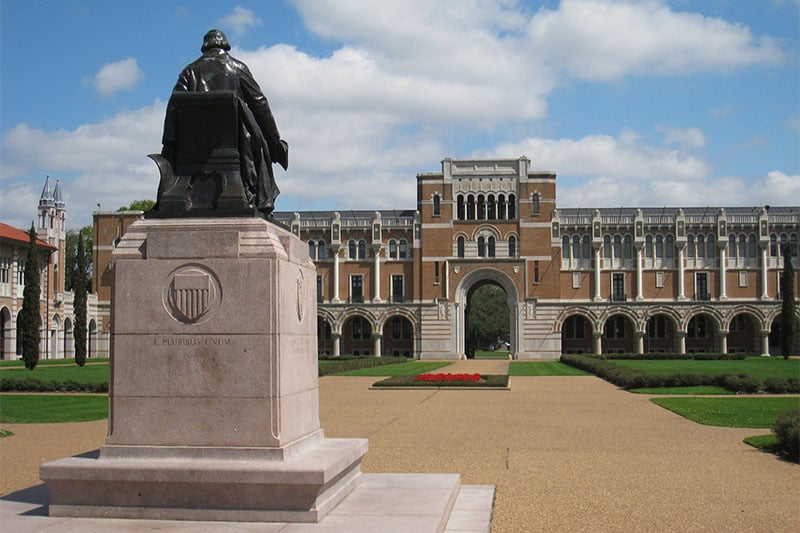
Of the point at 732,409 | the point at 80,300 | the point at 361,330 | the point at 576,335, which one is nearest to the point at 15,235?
the point at 80,300

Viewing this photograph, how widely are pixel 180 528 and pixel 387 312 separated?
191ft

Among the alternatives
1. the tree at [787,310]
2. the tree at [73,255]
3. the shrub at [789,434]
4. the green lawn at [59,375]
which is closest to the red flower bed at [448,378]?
the green lawn at [59,375]

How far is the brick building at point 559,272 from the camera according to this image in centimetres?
6369

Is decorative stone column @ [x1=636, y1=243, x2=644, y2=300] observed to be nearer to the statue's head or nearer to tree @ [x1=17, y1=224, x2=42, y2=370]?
tree @ [x1=17, y1=224, x2=42, y2=370]

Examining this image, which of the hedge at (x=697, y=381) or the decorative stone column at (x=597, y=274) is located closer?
the hedge at (x=697, y=381)

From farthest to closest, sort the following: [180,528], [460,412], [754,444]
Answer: [460,412], [754,444], [180,528]

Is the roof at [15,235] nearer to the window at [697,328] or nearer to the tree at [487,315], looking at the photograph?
the tree at [487,315]

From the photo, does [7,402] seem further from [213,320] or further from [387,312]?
[387,312]

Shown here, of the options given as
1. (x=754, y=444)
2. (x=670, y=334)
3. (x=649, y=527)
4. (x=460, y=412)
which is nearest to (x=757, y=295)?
(x=670, y=334)

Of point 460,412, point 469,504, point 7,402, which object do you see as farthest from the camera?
point 7,402

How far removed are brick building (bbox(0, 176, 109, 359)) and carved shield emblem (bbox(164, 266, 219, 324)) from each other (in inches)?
2039

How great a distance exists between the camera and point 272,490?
24.7ft

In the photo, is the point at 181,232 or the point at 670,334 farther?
the point at 670,334

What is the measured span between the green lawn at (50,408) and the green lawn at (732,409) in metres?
13.5
